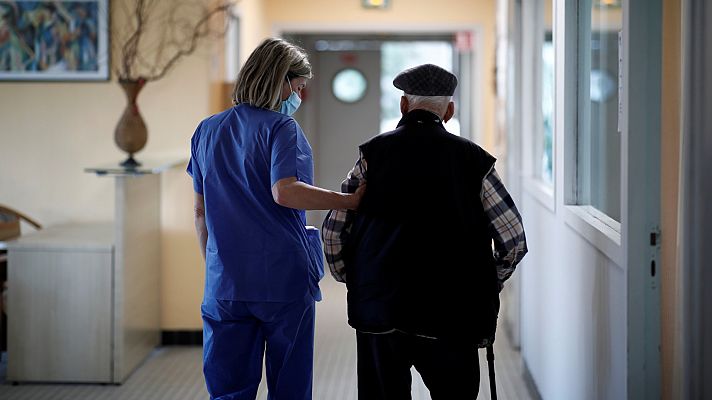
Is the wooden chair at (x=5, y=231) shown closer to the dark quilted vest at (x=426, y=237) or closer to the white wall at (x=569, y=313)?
the white wall at (x=569, y=313)

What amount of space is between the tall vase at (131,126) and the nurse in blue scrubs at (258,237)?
70.2 inches

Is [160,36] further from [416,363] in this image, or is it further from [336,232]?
[416,363]

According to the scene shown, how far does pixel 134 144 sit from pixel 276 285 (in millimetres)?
2029

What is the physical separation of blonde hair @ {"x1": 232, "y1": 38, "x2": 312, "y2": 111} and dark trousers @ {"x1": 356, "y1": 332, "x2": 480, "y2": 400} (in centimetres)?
71

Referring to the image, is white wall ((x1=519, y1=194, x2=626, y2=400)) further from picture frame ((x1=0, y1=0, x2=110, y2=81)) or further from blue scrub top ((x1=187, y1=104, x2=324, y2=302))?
picture frame ((x1=0, y1=0, x2=110, y2=81))

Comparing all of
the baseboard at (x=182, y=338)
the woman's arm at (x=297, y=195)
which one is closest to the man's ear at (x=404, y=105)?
the woman's arm at (x=297, y=195)

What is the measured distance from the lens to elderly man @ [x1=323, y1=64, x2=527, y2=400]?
2381 millimetres

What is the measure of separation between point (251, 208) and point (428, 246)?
552 millimetres

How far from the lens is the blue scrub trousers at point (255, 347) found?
8.83 ft

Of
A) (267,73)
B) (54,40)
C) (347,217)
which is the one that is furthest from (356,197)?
(54,40)

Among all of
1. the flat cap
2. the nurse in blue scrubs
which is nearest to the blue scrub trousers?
the nurse in blue scrubs

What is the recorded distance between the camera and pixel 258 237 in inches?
105

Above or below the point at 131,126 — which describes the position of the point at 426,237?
below

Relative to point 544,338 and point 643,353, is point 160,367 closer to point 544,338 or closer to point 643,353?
point 544,338
